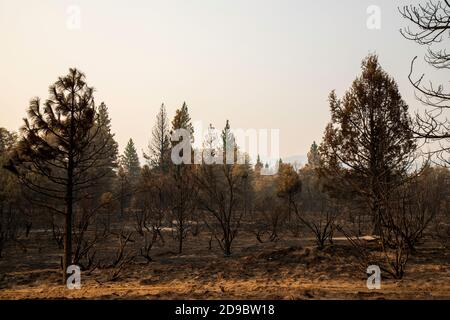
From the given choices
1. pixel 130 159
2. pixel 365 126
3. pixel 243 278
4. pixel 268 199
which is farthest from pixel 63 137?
pixel 130 159

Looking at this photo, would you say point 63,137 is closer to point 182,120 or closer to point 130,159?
point 182,120

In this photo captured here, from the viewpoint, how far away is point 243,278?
28.8 ft

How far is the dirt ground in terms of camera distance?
639cm

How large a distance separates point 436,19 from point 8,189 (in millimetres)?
21599

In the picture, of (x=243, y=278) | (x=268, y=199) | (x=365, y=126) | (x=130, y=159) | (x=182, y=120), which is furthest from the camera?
(x=130, y=159)

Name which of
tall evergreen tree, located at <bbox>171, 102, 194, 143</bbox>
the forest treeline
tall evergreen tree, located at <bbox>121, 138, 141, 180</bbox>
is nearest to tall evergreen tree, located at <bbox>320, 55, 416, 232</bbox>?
the forest treeline

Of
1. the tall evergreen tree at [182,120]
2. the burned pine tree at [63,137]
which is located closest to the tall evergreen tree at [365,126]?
the burned pine tree at [63,137]

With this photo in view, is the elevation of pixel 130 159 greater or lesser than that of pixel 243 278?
greater

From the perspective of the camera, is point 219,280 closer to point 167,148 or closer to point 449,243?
point 449,243

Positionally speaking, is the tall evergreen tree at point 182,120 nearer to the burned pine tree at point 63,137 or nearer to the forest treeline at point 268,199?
the forest treeline at point 268,199

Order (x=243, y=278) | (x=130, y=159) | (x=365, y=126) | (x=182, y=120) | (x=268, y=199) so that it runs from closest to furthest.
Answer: (x=243, y=278) → (x=365, y=126) → (x=268, y=199) → (x=182, y=120) → (x=130, y=159)

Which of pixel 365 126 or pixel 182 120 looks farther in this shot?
pixel 182 120

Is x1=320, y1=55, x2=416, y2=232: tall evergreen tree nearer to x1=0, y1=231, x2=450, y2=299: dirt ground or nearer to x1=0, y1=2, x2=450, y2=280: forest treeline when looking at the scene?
x1=0, y1=2, x2=450, y2=280: forest treeline
